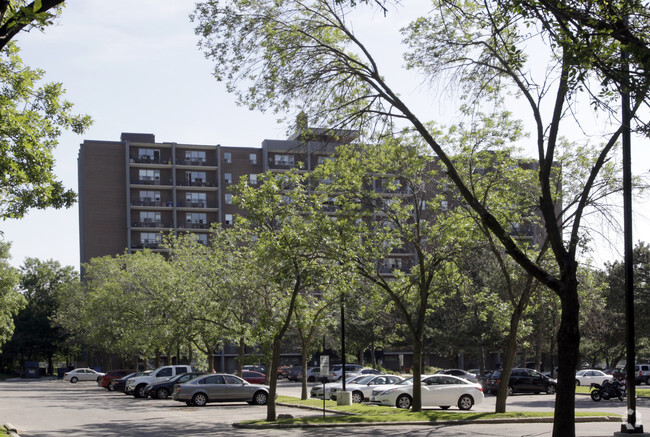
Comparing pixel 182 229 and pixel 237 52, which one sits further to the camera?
pixel 182 229

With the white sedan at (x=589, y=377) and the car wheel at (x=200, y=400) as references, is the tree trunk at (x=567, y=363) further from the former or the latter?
the white sedan at (x=589, y=377)

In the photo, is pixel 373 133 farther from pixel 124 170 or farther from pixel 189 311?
pixel 124 170

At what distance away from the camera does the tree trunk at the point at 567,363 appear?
1406 centimetres

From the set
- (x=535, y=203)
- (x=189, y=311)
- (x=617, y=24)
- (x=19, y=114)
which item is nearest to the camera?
(x=617, y=24)

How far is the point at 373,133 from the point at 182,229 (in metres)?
75.3

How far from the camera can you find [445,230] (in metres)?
24.6

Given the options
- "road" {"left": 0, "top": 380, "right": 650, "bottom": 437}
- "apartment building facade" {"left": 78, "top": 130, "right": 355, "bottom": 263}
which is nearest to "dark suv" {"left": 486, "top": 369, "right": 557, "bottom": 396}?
"road" {"left": 0, "top": 380, "right": 650, "bottom": 437}

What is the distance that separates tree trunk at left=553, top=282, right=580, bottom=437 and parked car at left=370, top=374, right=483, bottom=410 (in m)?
16.8

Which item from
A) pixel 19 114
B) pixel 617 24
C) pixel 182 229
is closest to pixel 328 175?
pixel 19 114

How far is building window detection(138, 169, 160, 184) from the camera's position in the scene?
93750mm

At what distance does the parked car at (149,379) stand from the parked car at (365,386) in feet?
38.0

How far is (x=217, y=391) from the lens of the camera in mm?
33906

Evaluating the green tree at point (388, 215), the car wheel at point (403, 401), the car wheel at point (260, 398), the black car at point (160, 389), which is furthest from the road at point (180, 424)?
the black car at point (160, 389)

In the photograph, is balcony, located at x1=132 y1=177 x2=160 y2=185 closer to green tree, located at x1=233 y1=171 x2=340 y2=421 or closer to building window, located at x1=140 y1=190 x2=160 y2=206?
building window, located at x1=140 y1=190 x2=160 y2=206
